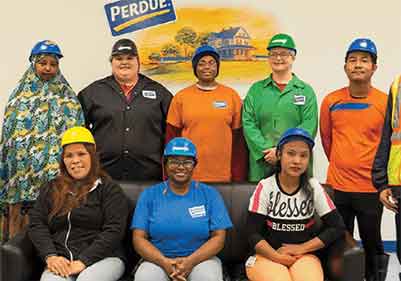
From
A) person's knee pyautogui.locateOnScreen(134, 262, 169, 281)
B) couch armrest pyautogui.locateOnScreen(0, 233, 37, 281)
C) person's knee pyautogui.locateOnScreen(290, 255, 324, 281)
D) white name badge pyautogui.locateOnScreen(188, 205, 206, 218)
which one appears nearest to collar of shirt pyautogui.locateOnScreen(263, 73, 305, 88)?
white name badge pyautogui.locateOnScreen(188, 205, 206, 218)

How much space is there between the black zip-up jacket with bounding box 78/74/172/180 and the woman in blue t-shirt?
71 cm

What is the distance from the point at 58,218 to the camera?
3105 mm

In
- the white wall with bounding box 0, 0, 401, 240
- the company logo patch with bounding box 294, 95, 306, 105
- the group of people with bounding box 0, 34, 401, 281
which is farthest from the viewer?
the white wall with bounding box 0, 0, 401, 240

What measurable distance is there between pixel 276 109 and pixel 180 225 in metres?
1.12

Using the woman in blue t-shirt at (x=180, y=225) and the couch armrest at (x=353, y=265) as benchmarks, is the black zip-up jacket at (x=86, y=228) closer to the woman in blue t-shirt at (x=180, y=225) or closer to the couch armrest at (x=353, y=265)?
the woman in blue t-shirt at (x=180, y=225)

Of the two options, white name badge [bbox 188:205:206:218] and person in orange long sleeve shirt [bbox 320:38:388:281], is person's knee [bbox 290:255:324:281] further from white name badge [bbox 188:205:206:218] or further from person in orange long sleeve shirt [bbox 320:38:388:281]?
person in orange long sleeve shirt [bbox 320:38:388:281]

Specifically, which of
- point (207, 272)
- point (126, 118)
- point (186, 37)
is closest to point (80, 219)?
point (207, 272)

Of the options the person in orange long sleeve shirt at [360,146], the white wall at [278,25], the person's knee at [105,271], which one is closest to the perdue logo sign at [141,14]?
the white wall at [278,25]

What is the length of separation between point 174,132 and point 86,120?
621 millimetres

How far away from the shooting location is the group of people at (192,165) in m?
3.02

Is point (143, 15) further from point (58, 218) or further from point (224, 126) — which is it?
point (58, 218)

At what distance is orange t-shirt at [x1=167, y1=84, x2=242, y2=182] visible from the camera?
3.81 meters

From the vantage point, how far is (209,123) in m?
3.80

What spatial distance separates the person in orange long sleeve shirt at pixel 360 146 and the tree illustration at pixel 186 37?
1.57 m
